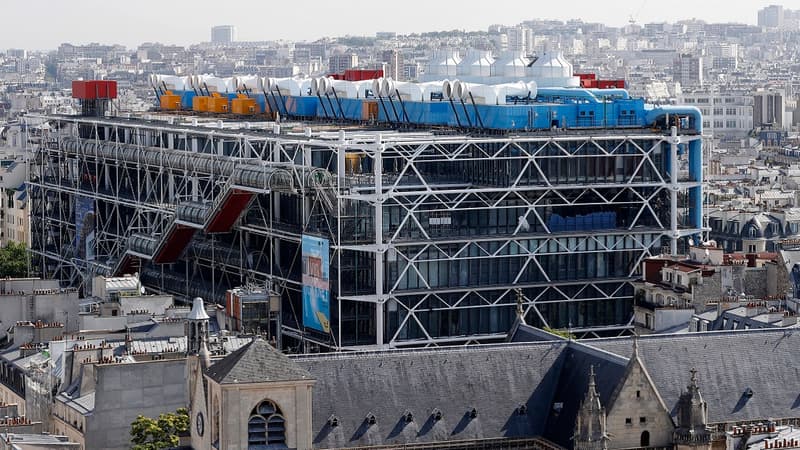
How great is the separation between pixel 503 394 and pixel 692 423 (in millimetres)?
7782

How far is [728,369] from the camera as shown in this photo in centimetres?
9638

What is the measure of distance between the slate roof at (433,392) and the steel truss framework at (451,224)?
37139 mm

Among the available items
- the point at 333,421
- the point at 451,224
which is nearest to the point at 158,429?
the point at 333,421

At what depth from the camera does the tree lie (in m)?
A: 102

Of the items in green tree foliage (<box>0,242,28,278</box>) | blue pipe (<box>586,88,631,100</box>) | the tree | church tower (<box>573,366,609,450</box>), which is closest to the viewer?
church tower (<box>573,366,609,450</box>)

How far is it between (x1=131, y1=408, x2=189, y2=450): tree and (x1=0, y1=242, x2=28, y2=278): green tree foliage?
84.9 metres

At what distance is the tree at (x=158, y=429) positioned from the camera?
4028 inches

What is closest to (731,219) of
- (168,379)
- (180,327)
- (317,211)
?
(317,211)

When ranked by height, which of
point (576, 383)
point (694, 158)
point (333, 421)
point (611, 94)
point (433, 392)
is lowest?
point (333, 421)

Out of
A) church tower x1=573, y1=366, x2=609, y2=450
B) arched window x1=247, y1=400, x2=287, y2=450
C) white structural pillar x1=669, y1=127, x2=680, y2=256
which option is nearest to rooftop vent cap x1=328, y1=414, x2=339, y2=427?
arched window x1=247, y1=400, x2=287, y2=450

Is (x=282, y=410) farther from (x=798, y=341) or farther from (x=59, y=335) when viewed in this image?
(x=59, y=335)

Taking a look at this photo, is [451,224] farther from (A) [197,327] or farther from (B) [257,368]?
(B) [257,368]

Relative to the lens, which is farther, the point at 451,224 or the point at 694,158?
the point at 694,158

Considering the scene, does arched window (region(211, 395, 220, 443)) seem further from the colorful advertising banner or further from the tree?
the colorful advertising banner
